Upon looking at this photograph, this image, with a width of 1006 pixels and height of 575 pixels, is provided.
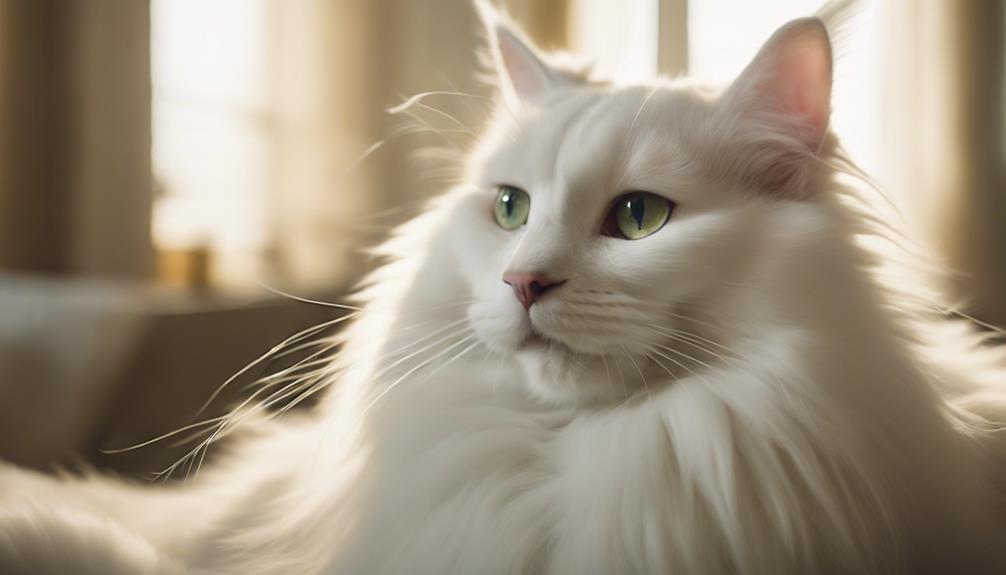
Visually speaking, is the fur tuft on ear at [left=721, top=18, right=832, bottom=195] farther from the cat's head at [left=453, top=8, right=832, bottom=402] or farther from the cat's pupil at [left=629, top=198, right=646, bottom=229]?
the cat's pupil at [left=629, top=198, right=646, bottom=229]

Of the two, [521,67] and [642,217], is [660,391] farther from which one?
[521,67]

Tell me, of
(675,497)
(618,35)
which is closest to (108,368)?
(675,497)

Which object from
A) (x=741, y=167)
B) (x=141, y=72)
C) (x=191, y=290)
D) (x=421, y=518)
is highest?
(x=141, y=72)

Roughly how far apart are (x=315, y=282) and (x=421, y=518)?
161 cm

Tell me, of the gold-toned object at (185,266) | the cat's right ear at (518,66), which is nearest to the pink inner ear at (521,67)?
the cat's right ear at (518,66)

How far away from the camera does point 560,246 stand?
77 cm

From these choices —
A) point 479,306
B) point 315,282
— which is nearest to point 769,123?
point 479,306

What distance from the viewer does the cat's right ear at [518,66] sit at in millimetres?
1028

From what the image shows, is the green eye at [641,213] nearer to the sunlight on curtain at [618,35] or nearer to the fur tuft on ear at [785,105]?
the fur tuft on ear at [785,105]

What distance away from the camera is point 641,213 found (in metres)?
0.81

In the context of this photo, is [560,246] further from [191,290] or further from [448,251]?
[191,290]

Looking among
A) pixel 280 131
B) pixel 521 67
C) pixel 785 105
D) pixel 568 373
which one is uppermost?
pixel 280 131

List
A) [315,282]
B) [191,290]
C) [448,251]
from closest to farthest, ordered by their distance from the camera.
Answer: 1. [448,251]
2. [191,290]
3. [315,282]

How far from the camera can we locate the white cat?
2.32 ft
